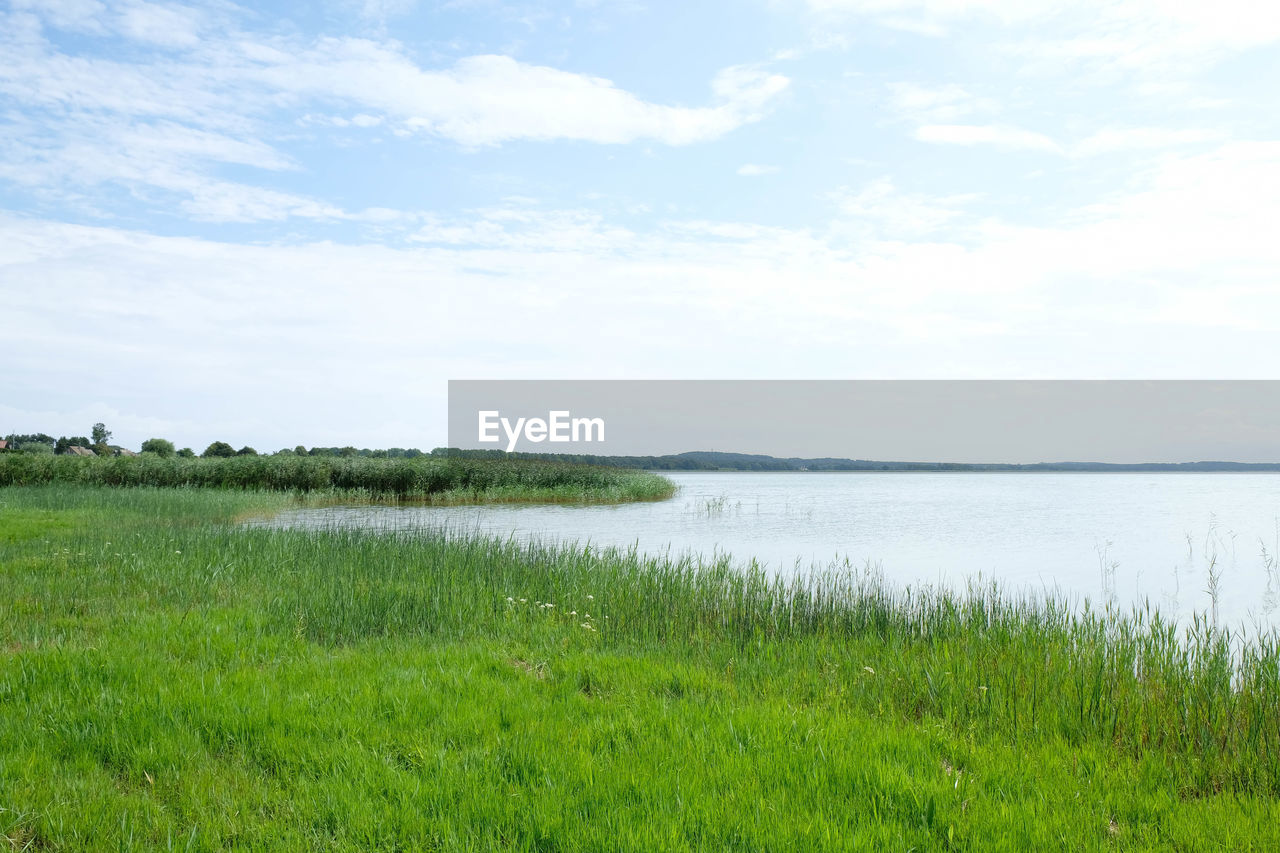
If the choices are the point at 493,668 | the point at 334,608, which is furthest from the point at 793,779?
the point at 334,608

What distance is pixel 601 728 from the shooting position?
15.9 ft

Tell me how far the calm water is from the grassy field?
626cm

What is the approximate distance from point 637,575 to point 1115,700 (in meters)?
6.39

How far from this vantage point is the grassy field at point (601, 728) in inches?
146

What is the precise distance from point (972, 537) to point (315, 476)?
29996 mm

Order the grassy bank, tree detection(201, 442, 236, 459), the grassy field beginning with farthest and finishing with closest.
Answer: tree detection(201, 442, 236, 459) < the grassy bank < the grassy field

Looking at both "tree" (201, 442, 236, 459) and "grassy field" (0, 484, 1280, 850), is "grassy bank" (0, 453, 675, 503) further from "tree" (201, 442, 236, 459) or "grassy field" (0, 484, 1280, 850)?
"grassy field" (0, 484, 1280, 850)

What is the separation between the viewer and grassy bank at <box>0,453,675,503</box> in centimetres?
3681

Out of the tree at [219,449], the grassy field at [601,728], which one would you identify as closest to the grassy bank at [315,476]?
the tree at [219,449]

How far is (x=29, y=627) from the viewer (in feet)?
25.3

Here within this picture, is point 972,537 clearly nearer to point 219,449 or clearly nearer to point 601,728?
point 601,728

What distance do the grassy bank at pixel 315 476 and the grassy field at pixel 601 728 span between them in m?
28.6

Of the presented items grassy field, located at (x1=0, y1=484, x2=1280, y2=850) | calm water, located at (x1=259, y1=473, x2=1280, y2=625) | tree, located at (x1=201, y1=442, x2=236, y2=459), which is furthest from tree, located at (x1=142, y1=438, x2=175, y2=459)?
grassy field, located at (x1=0, y1=484, x2=1280, y2=850)

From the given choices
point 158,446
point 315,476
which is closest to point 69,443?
point 158,446
